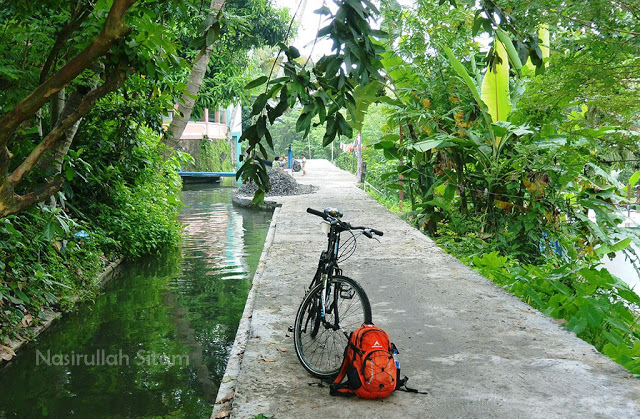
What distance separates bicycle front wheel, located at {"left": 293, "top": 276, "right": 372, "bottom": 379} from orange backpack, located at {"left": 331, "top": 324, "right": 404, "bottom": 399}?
0.41 meters

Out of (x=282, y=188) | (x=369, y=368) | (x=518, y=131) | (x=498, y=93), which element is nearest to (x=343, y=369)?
(x=369, y=368)

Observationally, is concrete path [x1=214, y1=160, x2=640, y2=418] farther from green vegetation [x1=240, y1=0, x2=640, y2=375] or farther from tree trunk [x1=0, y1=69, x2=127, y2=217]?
tree trunk [x1=0, y1=69, x2=127, y2=217]

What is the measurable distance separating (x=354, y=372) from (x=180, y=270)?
299 inches

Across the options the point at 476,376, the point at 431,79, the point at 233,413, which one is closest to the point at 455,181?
the point at 431,79

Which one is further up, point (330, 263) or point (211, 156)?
point (211, 156)

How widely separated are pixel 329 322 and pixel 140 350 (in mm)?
3070

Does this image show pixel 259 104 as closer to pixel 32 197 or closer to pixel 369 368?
pixel 369 368

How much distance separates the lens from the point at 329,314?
14.5 ft

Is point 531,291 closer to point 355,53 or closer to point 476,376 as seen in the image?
point 476,376

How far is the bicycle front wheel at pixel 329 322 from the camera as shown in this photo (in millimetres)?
4332

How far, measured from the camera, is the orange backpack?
146 inches

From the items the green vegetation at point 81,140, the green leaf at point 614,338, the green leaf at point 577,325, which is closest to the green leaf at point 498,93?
the green vegetation at point 81,140

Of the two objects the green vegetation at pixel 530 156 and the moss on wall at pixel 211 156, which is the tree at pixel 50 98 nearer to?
the green vegetation at pixel 530 156

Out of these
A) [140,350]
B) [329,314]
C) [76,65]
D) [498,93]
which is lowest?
[140,350]
